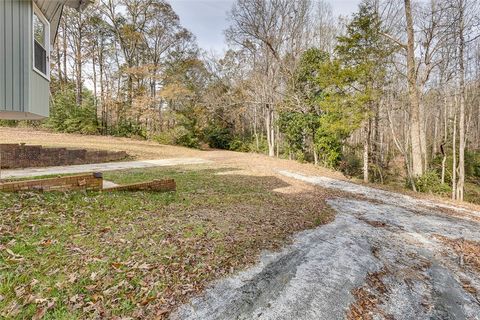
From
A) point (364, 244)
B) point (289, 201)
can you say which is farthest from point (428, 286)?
point (289, 201)

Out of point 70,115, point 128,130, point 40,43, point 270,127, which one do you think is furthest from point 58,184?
point 128,130

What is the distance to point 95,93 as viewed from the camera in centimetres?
2305

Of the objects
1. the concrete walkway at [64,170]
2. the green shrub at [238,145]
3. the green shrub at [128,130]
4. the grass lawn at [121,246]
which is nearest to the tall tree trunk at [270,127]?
the green shrub at [238,145]

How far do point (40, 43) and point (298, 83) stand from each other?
13.4 m

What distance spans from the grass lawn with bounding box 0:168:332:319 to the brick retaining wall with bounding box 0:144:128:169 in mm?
6318

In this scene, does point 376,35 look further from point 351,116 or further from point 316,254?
point 316,254

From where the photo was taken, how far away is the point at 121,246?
3.55 meters

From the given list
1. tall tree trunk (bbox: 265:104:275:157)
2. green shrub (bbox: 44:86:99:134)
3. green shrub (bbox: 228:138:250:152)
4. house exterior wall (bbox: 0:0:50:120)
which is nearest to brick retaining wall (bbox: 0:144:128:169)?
house exterior wall (bbox: 0:0:50:120)

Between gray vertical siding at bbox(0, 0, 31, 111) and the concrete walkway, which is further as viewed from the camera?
the concrete walkway

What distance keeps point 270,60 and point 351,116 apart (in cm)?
829

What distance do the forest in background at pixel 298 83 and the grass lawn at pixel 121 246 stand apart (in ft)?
28.3

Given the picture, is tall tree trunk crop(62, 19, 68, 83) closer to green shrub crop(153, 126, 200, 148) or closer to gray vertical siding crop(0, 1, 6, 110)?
green shrub crop(153, 126, 200, 148)

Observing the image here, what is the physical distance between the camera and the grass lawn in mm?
2551

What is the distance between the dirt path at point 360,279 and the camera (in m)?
2.73
